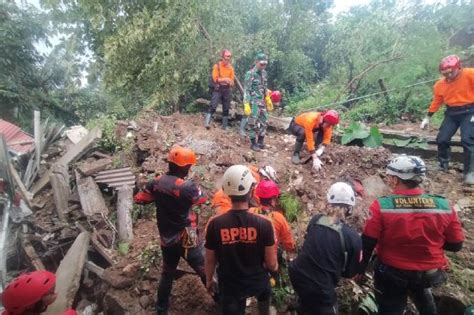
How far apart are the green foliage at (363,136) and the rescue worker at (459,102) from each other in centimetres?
140

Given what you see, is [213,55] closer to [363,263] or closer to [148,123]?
[148,123]

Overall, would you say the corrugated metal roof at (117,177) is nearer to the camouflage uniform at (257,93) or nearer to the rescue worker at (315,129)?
the camouflage uniform at (257,93)

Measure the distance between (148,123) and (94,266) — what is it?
367 cm

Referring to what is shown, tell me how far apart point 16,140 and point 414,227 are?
8645mm

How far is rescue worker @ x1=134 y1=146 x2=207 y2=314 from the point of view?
10.7 feet

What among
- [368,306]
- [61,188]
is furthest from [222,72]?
[368,306]

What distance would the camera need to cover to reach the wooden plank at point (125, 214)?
5.02 m

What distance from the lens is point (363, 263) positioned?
296 centimetres

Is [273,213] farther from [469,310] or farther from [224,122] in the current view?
[224,122]

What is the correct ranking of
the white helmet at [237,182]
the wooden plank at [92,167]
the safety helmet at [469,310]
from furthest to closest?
the wooden plank at [92,167], the safety helmet at [469,310], the white helmet at [237,182]

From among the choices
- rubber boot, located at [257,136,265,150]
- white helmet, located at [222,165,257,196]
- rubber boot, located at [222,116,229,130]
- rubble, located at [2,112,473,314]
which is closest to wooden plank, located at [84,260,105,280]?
rubble, located at [2,112,473,314]

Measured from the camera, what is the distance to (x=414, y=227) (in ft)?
8.92

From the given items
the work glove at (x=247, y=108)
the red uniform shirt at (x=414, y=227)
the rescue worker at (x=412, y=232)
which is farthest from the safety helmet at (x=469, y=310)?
the work glove at (x=247, y=108)

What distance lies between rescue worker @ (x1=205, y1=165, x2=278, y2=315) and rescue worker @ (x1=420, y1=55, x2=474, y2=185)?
4.49 meters
